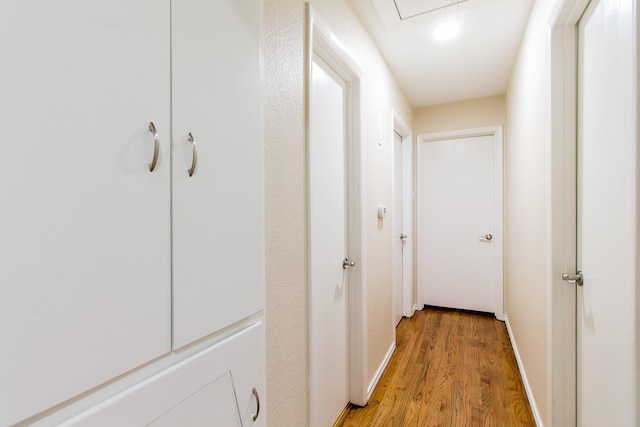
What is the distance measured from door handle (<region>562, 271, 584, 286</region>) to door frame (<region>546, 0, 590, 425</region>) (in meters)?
0.04

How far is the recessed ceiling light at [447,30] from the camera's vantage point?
2043mm

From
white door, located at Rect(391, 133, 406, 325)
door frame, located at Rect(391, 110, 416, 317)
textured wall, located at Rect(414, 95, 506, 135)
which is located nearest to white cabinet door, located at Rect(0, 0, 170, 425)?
white door, located at Rect(391, 133, 406, 325)

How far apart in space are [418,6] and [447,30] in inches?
14.4

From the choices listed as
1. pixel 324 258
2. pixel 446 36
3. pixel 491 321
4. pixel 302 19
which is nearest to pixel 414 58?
pixel 446 36

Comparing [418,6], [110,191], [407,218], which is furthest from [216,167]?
[407,218]

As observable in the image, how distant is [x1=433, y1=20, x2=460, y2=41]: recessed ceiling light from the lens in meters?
2.04

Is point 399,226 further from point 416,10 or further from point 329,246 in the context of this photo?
point 416,10

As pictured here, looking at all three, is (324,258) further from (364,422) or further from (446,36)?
(446,36)

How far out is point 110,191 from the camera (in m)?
0.53

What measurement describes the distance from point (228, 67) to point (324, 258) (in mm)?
1086

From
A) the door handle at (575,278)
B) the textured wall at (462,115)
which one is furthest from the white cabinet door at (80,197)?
the textured wall at (462,115)

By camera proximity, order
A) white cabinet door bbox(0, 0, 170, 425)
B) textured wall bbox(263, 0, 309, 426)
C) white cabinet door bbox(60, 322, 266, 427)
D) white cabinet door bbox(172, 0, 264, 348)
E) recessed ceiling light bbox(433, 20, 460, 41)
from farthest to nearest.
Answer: recessed ceiling light bbox(433, 20, 460, 41)
textured wall bbox(263, 0, 309, 426)
white cabinet door bbox(172, 0, 264, 348)
white cabinet door bbox(60, 322, 266, 427)
white cabinet door bbox(0, 0, 170, 425)

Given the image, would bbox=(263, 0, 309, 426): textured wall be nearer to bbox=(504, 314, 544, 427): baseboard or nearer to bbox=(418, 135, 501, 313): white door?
bbox=(504, 314, 544, 427): baseboard

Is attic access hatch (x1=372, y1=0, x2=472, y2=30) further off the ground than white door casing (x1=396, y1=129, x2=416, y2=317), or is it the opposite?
attic access hatch (x1=372, y1=0, x2=472, y2=30)
